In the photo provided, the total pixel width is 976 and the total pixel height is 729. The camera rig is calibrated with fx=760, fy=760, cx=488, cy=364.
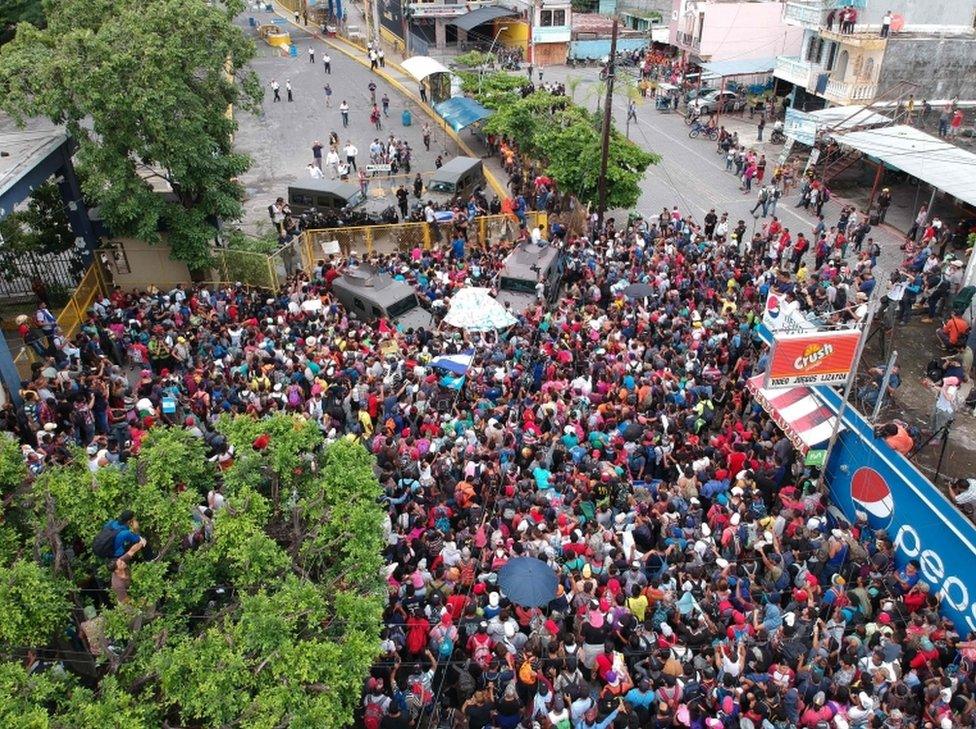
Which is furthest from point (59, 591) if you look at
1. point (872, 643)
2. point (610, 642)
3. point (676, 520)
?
point (872, 643)

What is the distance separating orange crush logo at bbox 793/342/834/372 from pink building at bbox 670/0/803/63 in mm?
37886

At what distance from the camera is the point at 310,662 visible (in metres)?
6.70

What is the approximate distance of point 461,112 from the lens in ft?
107

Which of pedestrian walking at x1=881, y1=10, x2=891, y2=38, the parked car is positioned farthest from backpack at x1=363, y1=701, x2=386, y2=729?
the parked car

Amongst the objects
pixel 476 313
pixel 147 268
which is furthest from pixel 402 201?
pixel 476 313

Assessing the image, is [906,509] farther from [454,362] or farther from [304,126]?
[304,126]

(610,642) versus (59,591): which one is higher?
(59,591)

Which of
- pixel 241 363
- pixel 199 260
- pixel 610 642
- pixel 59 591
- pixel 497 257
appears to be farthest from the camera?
pixel 497 257

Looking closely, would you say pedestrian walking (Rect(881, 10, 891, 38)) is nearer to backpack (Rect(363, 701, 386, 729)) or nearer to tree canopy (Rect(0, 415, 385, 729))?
tree canopy (Rect(0, 415, 385, 729))

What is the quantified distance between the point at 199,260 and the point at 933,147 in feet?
77.5

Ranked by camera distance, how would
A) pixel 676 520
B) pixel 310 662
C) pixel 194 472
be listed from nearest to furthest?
pixel 310 662, pixel 194 472, pixel 676 520

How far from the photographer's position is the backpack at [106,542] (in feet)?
27.1

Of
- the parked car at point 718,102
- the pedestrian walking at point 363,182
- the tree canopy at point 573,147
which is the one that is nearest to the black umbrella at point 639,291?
the tree canopy at point 573,147

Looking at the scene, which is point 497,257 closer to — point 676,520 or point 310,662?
point 676,520
